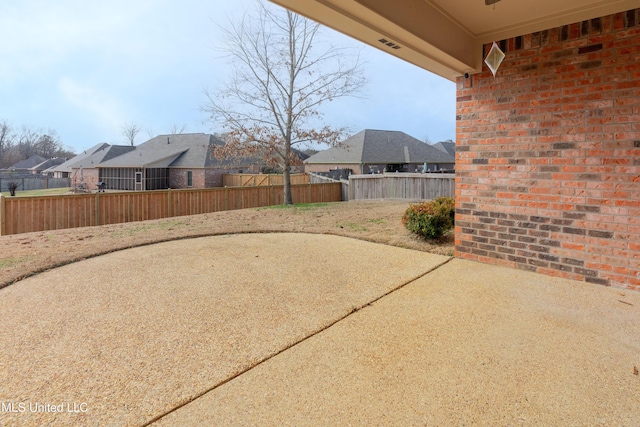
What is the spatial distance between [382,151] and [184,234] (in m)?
22.5

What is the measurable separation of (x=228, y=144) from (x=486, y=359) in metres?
12.9

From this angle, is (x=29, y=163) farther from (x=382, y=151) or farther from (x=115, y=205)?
(x=115, y=205)

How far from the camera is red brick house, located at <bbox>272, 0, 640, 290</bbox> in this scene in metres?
3.57

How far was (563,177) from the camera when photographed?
4.00 meters

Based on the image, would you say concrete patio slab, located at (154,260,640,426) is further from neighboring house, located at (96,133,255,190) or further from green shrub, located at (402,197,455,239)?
neighboring house, located at (96,133,255,190)

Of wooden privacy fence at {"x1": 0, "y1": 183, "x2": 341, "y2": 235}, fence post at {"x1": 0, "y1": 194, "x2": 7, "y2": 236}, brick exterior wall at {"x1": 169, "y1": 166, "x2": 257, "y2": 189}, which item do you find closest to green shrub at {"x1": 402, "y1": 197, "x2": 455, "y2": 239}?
wooden privacy fence at {"x1": 0, "y1": 183, "x2": 341, "y2": 235}

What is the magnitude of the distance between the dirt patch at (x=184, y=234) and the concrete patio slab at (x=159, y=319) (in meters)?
0.42

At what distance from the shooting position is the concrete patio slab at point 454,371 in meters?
1.82

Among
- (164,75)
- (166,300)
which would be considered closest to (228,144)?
(166,300)

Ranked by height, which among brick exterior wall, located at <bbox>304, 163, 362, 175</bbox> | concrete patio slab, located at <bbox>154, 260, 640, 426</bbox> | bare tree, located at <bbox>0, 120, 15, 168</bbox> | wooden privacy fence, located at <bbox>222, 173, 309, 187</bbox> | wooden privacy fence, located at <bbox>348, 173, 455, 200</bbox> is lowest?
concrete patio slab, located at <bbox>154, 260, 640, 426</bbox>

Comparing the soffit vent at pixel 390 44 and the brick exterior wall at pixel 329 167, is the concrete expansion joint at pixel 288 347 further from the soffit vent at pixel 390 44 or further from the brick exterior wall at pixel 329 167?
the brick exterior wall at pixel 329 167

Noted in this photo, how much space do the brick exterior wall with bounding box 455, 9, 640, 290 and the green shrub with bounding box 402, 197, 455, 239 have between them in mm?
900

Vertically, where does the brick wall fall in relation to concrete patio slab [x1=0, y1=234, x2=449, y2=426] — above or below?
above

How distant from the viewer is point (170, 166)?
1000 inches
